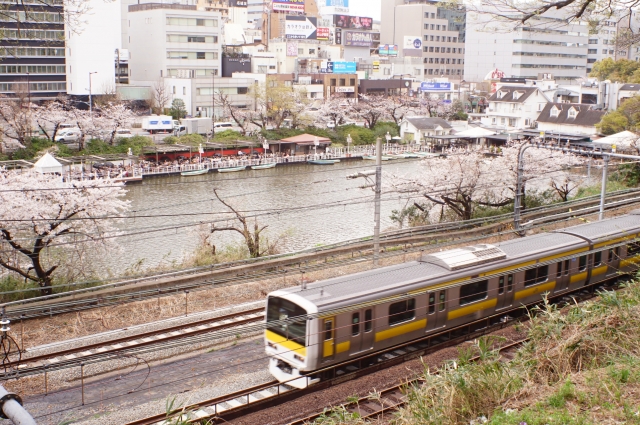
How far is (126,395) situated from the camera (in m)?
7.38

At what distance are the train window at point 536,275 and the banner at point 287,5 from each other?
54.5 metres

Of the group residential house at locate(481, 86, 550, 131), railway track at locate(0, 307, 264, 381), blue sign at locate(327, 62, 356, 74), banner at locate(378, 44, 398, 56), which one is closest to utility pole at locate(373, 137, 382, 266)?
railway track at locate(0, 307, 264, 381)

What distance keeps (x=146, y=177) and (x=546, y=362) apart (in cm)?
2300

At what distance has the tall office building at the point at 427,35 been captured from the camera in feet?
217

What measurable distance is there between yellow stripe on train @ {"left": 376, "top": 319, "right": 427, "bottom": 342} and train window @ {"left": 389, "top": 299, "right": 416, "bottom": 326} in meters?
0.08

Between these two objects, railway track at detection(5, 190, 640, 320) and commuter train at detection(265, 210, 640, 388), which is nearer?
commuter train at detection(265, 210, 640, 388)

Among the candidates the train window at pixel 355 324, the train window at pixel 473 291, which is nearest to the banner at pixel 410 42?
the train window at pixel 473 291

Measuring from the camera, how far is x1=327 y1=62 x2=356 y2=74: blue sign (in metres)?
45.8

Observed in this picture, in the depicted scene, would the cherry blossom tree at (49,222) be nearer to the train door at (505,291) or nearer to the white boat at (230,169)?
the train door at (505,291)

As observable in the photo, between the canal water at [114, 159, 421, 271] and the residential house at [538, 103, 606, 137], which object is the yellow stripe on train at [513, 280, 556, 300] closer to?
the canal water at [114, 159, 421, 271]

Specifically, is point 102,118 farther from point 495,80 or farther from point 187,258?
point 495,80

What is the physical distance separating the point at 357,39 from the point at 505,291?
1958 inches

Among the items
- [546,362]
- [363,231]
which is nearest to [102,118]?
[363,231]

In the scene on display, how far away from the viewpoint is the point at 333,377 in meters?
7.59
